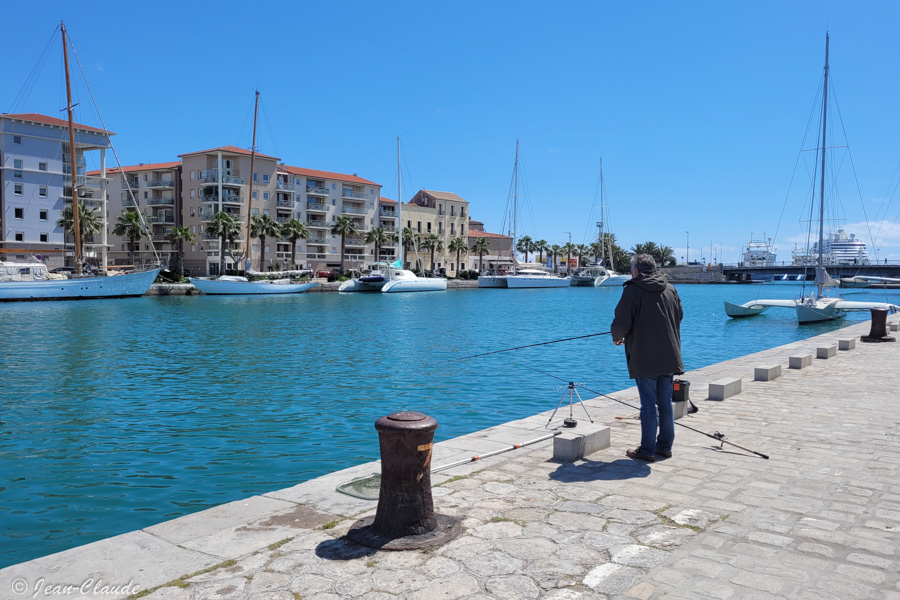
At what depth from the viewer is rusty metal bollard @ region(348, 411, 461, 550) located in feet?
15.2

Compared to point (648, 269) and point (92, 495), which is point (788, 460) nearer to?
point (648, 269)

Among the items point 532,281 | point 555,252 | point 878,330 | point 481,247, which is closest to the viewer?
point 878,330

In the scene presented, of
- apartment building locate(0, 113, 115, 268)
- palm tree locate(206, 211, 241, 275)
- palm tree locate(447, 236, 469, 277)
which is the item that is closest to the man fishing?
apartment building locate(0, 113, 115, 268)

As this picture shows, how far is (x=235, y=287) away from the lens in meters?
62.2

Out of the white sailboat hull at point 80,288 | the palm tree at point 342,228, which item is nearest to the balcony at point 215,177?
the palm tree at point 342,228

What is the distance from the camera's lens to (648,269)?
21.9ft

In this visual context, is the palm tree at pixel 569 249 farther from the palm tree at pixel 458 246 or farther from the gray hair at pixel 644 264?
the gray hair at pixel 644 264

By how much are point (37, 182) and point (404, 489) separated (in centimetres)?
7254

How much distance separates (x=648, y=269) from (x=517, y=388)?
885 cm

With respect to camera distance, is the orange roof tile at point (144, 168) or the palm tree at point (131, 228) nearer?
the palm tree at point (131, 228)

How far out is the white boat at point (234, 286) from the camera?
202ft

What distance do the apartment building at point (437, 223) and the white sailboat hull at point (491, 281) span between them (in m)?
9.90

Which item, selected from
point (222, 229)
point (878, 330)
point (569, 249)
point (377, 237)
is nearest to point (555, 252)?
point (569, 249)

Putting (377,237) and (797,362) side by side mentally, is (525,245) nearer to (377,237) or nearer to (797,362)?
(377,237)
